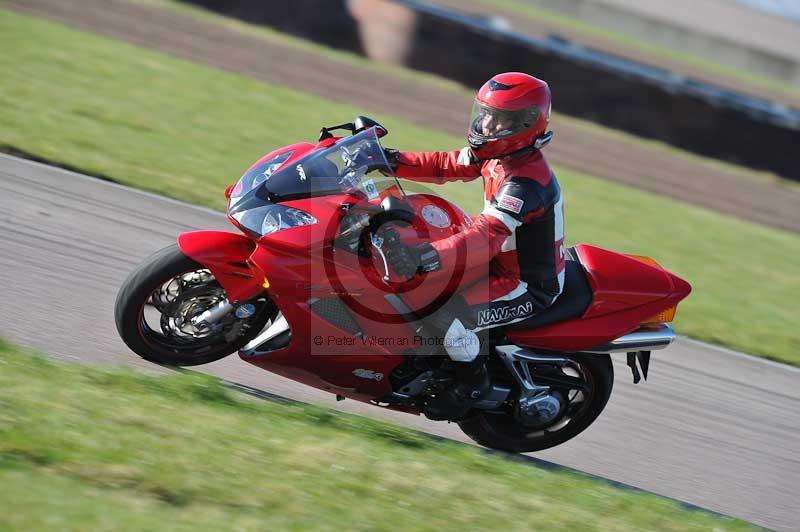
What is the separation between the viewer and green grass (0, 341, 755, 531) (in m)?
3.64

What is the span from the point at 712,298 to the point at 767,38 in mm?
26414

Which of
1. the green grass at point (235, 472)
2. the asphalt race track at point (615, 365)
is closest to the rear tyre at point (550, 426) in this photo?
the asphalt race track at point (615, 365)

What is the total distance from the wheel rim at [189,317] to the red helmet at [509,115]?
56.2 inches

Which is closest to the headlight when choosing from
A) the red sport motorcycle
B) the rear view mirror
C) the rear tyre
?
the red sport motorcycle

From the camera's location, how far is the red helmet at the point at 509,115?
192 inches

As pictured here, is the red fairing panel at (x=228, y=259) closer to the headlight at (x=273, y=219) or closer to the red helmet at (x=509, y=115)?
the headlight at (x=273, y=219)

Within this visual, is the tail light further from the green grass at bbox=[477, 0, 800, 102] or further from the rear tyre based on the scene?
the green grass at bbox=[477, 0, 800, 102]

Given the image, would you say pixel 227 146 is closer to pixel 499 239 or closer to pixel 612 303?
pixel 612 303

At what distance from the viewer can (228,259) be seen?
486cm

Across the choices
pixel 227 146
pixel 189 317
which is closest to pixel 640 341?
pixel 189 317

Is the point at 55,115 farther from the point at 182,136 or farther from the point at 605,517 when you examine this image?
the point at 605,517

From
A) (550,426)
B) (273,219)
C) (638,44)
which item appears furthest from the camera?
(638,44)

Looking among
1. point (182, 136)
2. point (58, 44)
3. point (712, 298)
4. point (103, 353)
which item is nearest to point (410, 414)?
point (103, 353)

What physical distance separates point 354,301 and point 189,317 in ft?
2.87
